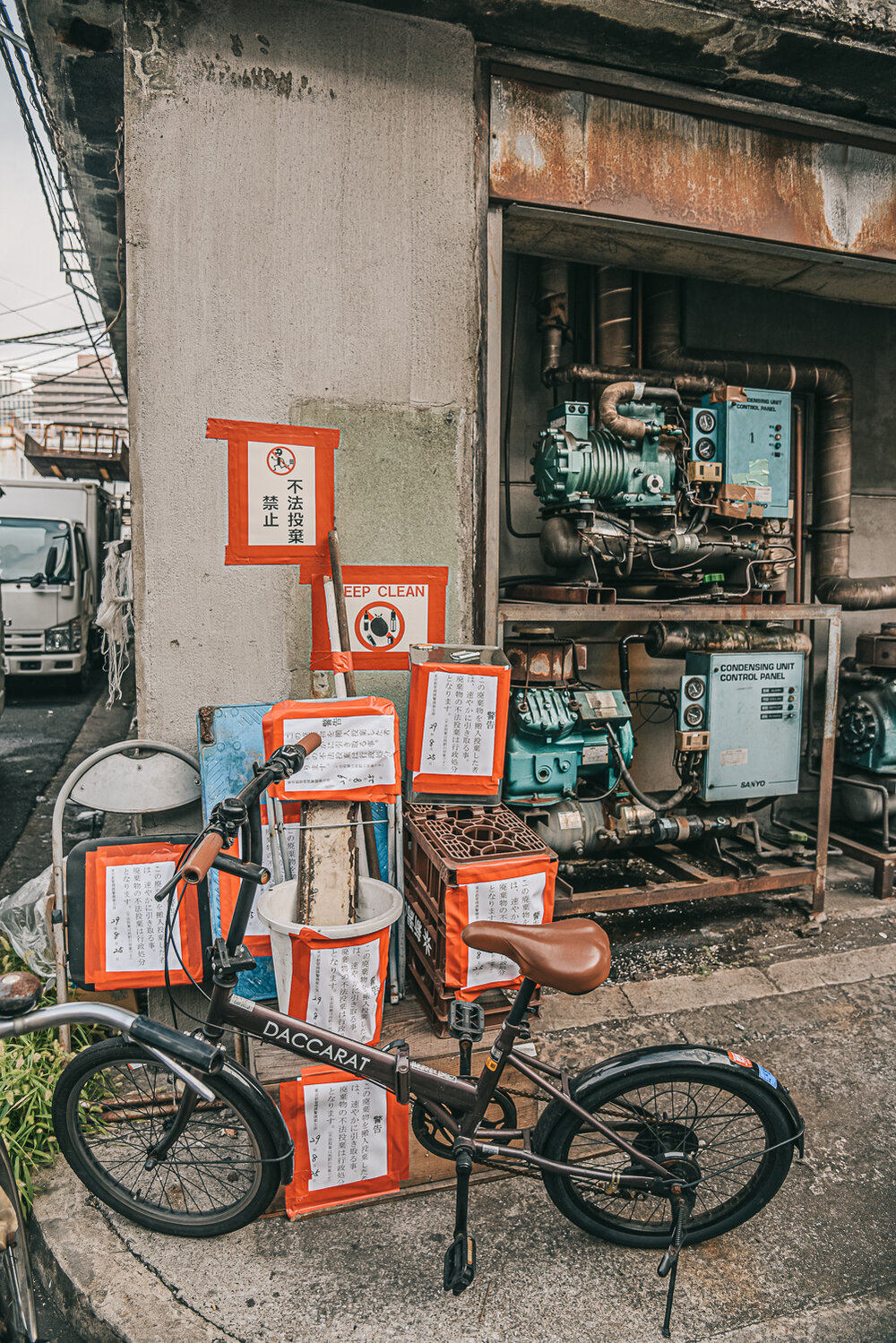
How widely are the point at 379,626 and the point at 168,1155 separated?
77.4 inches

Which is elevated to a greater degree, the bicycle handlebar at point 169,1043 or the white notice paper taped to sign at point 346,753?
the white notice paper taped to sign at point 346,753

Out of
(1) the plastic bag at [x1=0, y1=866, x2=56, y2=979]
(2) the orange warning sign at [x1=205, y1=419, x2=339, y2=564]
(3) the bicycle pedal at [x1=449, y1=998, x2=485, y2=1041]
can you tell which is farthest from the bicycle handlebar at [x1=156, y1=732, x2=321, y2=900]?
(1) the plastic bag at [x1=0, y1=866, x2=56, y2=979]

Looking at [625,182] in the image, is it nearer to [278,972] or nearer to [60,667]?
[278,972]

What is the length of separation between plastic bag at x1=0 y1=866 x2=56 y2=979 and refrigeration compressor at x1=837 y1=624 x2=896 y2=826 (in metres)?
4.45

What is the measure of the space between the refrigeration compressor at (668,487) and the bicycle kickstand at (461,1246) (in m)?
2.84

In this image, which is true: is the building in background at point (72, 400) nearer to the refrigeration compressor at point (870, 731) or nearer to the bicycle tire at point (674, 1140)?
the refrigeration compressor at point (870, 731)

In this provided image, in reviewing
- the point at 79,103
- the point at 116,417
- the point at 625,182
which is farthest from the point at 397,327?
the point at 116,417

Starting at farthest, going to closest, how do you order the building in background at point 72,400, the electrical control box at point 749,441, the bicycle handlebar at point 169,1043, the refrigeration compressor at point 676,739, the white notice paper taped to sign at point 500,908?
the building in background at point 72,400
the electrical control box at point 749,441
the refrigeration compressor at point 676,739
the white notice paper taped to sign at point 500,908
the bicycle handlebar at point 169,1043

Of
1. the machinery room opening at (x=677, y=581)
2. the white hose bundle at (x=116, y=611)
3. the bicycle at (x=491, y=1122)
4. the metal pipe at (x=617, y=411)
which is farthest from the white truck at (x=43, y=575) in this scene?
the bicycle at (x=491, y=1122)

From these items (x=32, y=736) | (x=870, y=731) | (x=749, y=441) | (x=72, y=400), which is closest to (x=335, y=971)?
(x=749, y=441)

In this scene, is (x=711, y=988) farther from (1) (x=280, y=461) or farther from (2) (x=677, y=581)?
(1) (x=280, y=461)

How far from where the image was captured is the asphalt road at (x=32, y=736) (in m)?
5.69

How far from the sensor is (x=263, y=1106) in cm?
193

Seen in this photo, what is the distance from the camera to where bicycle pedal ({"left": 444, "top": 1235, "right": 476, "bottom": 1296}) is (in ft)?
6.18
